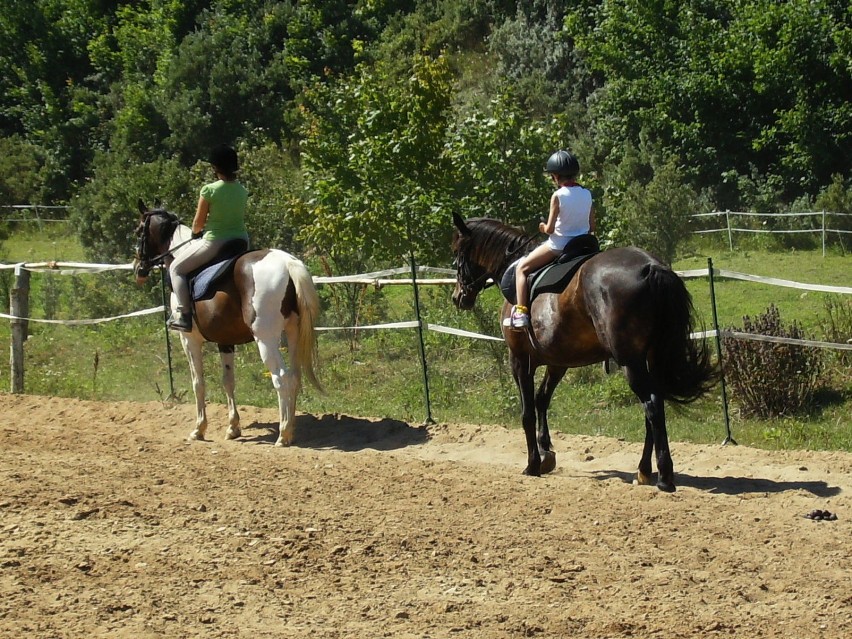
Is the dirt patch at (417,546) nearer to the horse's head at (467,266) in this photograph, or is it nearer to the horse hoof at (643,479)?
the horse hoof at (643,479)

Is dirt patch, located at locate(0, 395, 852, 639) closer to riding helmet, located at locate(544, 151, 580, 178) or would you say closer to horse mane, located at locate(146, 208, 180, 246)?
riding helmet, located at locate(544, 151, 580, 178)

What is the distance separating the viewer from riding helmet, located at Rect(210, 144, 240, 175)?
37.2 feet

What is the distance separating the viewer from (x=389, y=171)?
1667cm

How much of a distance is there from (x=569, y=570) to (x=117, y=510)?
9.68 ft

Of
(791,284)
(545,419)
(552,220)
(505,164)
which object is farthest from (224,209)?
(791,284)

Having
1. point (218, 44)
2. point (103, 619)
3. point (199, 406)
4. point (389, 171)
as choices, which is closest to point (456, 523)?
point (103, 619)

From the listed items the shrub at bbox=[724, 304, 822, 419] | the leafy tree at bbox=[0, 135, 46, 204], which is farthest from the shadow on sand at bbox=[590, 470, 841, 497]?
the leafy tree at bbox=[0, 135, 46, 204]

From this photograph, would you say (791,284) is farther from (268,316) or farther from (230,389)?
(230,389)

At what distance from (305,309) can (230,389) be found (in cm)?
160

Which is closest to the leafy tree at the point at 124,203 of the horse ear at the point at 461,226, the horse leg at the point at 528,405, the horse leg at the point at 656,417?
the horse ear at the point at 461,226

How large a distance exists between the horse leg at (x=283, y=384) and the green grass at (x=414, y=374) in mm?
1459

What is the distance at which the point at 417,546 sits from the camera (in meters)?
7.07

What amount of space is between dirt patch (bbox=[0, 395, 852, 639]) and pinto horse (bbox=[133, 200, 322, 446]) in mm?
1039

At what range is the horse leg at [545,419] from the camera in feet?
32.2
